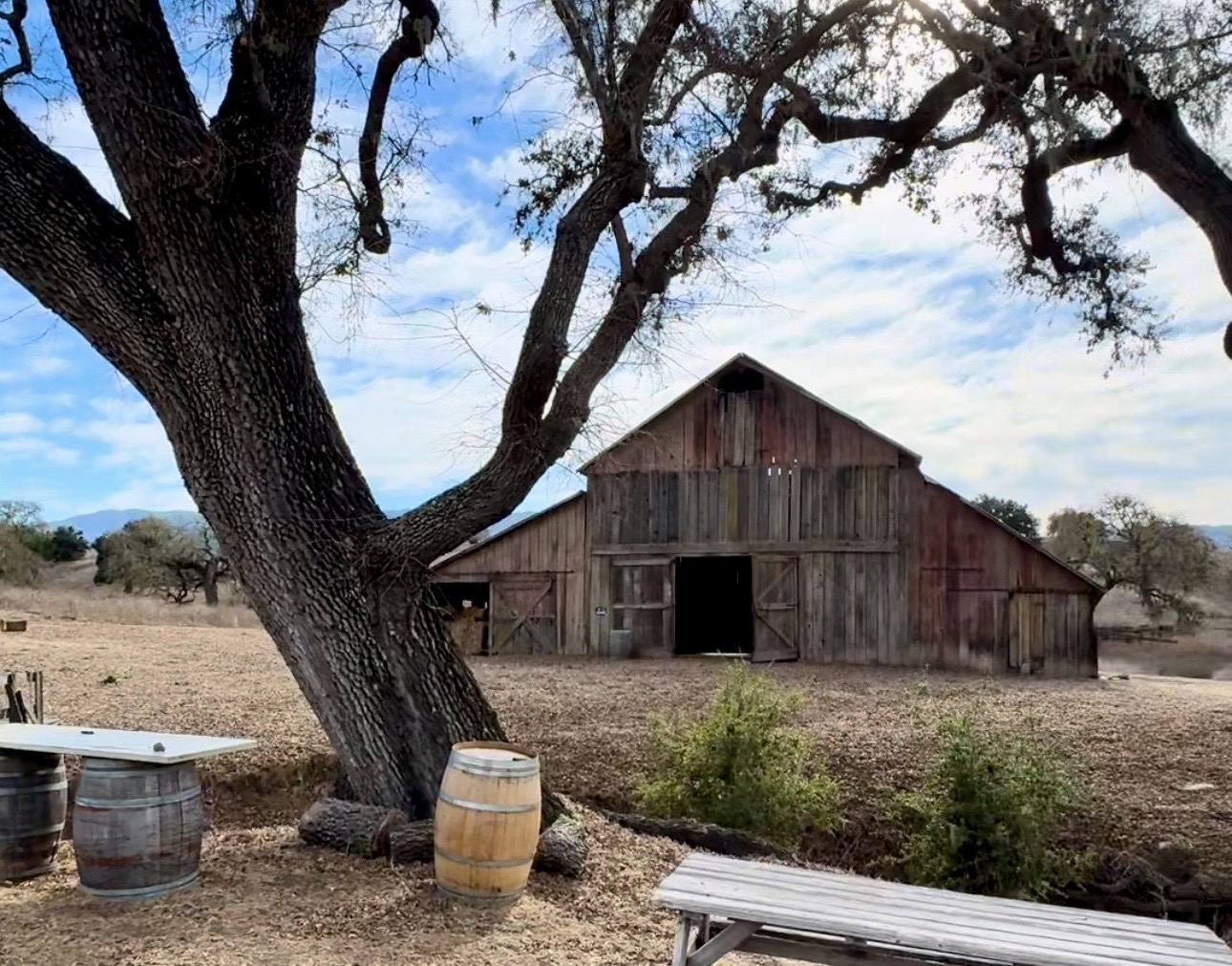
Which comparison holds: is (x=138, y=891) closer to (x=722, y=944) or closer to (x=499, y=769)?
(x=499, y=769)

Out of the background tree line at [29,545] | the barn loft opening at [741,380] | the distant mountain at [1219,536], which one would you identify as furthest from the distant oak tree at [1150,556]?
the background tree line at [29,545]

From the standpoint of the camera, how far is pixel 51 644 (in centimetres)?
1766

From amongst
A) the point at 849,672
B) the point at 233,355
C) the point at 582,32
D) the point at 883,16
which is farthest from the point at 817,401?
the point at 233,355

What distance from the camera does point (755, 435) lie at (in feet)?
60.5

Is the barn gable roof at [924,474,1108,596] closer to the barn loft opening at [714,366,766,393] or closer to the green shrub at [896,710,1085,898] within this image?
the barn loft opening at [714,366,766,393]

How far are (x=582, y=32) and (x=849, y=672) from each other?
1260 cm

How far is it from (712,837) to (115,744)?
3.64 meters

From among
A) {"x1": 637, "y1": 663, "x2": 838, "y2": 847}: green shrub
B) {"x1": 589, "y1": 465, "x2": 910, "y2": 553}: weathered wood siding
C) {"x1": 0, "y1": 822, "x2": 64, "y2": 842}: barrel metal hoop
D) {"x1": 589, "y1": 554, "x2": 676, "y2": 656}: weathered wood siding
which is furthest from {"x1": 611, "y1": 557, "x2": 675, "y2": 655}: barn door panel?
{"x1": 0, "y1": 822, "x2": 64, "y2": 842}: barrel metal hoop

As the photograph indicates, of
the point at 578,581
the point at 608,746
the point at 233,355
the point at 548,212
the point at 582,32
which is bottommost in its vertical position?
the point at 608,746

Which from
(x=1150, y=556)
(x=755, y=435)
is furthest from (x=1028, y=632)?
(x=1150, y=556)

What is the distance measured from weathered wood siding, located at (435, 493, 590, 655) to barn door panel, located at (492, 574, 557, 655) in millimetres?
19

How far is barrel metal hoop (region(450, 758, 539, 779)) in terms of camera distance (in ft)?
14.7

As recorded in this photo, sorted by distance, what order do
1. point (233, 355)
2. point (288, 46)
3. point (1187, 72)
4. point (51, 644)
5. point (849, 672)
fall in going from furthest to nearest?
point (51, 644)
point (849, 672)
point (1187, 72)
point (288, 46)
point (233, 355)

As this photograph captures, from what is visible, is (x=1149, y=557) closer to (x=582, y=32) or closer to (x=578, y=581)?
(x=578, y=581)
